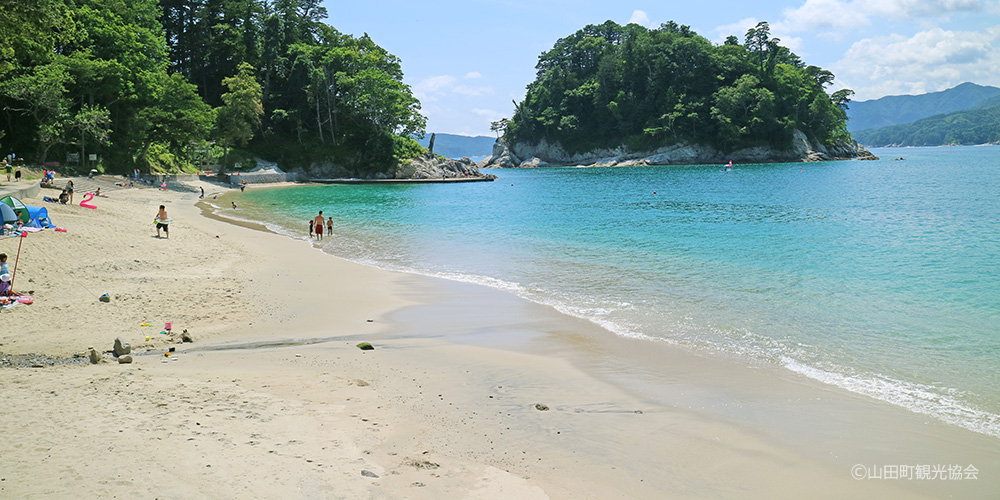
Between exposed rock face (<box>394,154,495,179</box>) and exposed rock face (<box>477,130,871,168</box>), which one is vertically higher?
exposed rock face (<box>477,130,871,168</box>)

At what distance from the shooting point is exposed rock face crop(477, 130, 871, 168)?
110 m

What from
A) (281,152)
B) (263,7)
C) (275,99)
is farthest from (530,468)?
Answer: (263,7)

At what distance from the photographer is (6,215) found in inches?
640

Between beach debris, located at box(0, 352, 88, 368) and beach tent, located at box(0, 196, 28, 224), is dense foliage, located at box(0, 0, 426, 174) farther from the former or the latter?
beach debris, located at box(0, 352, 88, 368)

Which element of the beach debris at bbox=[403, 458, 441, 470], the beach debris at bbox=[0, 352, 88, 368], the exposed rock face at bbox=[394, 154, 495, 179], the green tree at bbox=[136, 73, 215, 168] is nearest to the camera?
the beach debris at bbox=[403, 458, 441, 470]

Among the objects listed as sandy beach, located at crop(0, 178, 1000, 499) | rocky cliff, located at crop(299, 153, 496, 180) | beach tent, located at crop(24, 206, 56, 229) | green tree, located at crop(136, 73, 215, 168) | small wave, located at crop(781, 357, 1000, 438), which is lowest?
small wave, located at crop(781, 357, 1000, 438)

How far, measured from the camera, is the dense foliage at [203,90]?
4228 cm

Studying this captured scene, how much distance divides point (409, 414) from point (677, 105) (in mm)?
118684

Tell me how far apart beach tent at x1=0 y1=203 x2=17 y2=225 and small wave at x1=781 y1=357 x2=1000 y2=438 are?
20.4 metres

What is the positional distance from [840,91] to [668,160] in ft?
149

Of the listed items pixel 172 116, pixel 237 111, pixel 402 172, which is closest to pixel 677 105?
pixel 402 172

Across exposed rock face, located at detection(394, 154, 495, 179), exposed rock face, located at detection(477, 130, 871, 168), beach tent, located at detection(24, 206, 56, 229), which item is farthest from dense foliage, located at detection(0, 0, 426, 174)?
exposed rock face, located at detection(477, 130, 871, 168)

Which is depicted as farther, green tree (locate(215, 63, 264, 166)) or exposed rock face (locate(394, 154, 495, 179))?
exposed rock face (locate(394, 154, 495, 179))

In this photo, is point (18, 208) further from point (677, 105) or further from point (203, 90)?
point (677, 105)
